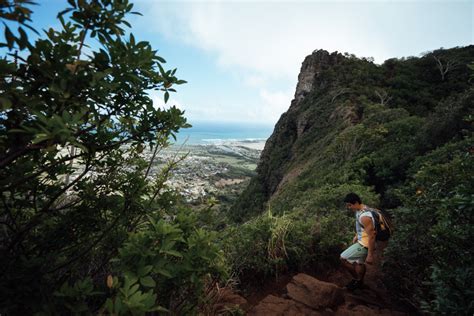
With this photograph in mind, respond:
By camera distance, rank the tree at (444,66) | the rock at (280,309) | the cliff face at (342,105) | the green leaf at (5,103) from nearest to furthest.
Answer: the green leaf at (5,103) → the rock at (280,309) → the cliff face at (342,105) → the tree at (444,66)

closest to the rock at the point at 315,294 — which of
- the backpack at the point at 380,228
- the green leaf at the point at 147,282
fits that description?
the backpack at the point at 380,228

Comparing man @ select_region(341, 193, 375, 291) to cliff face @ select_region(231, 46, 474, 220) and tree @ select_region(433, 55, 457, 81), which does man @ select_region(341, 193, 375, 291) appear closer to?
cliff face @ select_region(231, 46, 474, 220)

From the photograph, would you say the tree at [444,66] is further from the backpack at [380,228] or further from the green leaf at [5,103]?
the green leaf at [5,103]

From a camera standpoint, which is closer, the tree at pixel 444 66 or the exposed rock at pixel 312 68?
the tree at pixel 444 66

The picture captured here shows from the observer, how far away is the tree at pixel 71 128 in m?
1.44

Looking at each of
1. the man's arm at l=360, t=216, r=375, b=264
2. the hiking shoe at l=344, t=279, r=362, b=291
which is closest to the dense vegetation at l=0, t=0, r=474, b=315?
the man's arm at l=360, t=216, r=375, b=264

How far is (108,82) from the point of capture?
1.62m

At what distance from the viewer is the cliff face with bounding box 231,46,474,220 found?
20109 millimetres

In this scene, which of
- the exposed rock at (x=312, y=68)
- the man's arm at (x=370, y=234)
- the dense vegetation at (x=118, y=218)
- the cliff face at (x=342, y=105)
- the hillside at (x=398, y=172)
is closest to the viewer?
the dense vegetation at (x=118, y=218)

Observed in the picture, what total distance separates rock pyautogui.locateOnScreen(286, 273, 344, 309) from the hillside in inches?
27.4

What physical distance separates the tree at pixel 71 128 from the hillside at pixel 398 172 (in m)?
2.66

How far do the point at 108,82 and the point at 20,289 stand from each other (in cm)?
140

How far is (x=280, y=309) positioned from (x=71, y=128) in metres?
A: 3.13

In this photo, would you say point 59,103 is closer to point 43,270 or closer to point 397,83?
point 43,270
